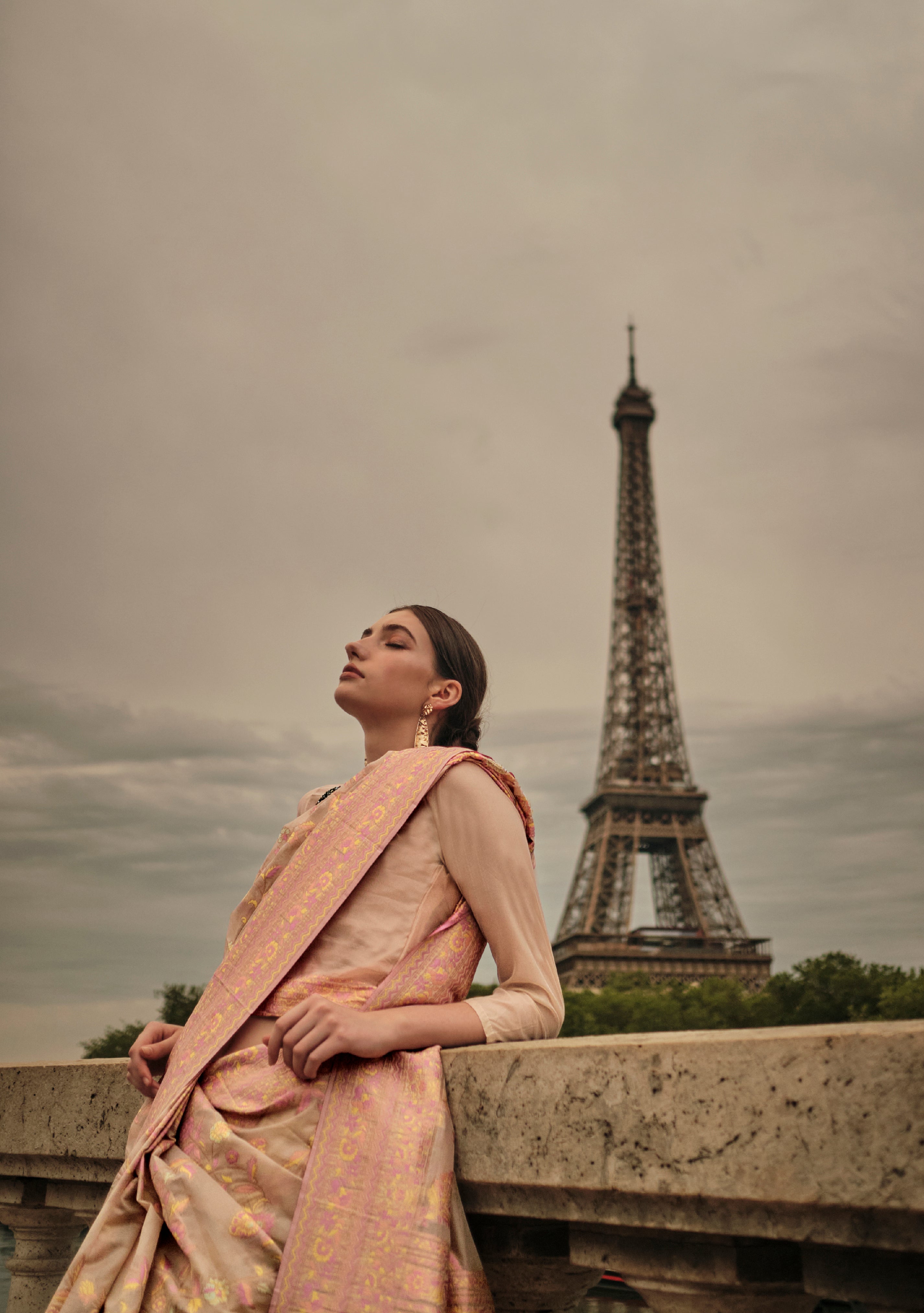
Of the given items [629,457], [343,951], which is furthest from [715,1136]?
[629,457]

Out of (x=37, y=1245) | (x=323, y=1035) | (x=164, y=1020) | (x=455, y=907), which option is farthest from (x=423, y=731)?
(x=164, y=1020)

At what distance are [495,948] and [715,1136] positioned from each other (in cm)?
75

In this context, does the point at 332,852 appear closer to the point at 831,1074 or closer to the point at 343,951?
the point at 343,951

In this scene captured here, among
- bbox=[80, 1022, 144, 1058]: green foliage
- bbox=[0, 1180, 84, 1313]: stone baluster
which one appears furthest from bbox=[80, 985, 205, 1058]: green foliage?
bbox=[0, 1180, 84, 1313]: stone baluster

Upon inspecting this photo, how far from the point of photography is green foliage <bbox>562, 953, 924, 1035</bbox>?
111 ft

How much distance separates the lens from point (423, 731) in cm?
278

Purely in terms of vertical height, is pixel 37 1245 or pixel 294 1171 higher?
pixel 294 1171

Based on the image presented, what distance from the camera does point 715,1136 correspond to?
155 centimetres

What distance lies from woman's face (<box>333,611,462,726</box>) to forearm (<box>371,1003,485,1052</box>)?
2.75 ft

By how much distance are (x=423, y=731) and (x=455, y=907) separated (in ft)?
1.95

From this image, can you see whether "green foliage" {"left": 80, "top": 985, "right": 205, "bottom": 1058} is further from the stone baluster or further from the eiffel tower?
the stone baluster

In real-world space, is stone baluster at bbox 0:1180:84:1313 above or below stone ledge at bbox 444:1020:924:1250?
below

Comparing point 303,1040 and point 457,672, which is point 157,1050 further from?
point 457,672

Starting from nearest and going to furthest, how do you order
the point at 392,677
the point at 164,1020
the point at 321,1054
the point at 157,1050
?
the point at 321,1054 < the point at 157,1050 < the point at 392,677 < the point at 164,1020
